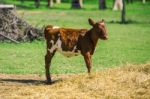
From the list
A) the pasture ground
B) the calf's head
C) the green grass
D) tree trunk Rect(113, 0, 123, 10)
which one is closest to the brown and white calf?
the calf's head

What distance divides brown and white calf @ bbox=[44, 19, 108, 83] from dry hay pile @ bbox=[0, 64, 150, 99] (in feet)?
2.17

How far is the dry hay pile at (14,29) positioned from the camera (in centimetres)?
2254

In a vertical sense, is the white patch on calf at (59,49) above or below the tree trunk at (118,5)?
above

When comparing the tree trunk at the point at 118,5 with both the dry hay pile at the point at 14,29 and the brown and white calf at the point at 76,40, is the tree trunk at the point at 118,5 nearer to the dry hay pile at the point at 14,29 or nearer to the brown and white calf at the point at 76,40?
the dry hay pile at the point at 14,29

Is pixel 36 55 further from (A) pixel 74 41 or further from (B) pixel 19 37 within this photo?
(A) pixel 74 41

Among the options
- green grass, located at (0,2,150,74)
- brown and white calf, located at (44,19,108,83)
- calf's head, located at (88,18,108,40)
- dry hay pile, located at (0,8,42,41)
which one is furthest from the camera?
dry hay pile, located at (0,8,42,41)

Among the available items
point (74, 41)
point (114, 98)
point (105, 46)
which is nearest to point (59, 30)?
point (74, 41)

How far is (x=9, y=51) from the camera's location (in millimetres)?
20156

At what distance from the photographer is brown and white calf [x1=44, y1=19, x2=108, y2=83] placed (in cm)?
1305

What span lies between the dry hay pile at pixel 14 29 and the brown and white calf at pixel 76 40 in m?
9.25

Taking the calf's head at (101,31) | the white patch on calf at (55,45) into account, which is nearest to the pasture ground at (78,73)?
the white patch on calf at (55,45)

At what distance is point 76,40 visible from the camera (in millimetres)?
13242

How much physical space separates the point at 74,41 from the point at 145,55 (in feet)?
22.8

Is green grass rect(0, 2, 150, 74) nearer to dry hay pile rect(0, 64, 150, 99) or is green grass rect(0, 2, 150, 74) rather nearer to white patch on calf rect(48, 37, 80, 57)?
white patch on calf rect(48, 37, 80, 57)
